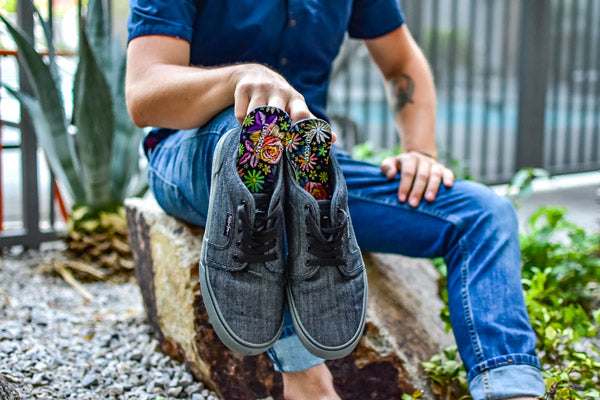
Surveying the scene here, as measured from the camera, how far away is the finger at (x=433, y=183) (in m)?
1.44

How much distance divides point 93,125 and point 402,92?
56.4 inches

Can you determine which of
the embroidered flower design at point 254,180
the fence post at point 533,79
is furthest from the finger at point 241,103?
the fence post at point 533,79

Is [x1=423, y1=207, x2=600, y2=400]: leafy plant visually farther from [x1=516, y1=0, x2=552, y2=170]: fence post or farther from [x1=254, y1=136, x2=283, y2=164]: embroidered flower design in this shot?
[x1=516, y1=0, x2=552, y2=170]: fence post

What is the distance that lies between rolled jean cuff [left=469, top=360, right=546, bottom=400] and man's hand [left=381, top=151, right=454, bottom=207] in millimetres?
418

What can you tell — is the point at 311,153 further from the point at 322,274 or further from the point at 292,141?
the point at 322,274

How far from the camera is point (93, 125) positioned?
268 cm

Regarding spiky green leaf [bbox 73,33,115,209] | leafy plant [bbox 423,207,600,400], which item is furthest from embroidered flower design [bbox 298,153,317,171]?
spiky green leaf [bbox 73,33,115,209]

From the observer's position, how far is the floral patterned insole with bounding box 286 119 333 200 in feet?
3.66

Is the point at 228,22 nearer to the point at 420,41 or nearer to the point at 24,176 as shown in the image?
the point at 24,176

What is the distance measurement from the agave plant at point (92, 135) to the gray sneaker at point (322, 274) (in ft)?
5.81

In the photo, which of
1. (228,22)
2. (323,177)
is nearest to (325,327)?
(323,177)

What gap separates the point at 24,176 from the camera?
3053mm

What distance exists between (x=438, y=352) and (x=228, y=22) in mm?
989

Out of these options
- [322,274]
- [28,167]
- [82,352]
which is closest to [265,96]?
[322,274]
